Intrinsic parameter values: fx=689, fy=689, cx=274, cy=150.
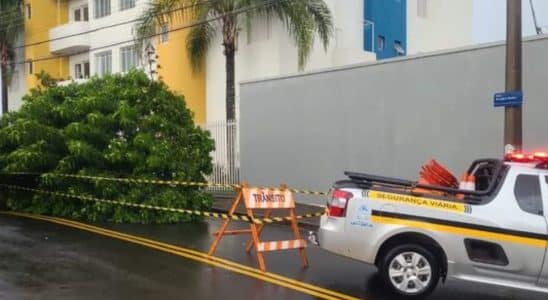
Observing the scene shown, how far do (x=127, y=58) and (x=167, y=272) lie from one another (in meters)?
25.5

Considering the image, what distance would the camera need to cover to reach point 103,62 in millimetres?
35750

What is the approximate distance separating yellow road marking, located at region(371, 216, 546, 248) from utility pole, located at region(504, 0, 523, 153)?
3.76 m

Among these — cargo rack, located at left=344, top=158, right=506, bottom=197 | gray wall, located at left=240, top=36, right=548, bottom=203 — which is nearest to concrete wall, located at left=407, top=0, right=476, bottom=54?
gray wall, located at left=240, top=36, right=548, bottom=203

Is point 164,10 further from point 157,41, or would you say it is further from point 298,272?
point 298,272

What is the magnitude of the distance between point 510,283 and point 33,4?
37.6m

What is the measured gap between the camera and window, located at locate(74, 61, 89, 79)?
3847 cm

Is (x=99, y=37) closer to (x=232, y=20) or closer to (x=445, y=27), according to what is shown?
(x=232, y=20)

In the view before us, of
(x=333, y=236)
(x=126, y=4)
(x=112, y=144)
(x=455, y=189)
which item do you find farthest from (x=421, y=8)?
(x=333, y=236)

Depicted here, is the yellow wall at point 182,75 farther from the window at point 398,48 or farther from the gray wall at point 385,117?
the window at point 398,48

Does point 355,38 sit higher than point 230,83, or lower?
higher

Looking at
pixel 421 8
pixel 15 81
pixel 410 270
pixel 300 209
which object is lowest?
pixel 300 209

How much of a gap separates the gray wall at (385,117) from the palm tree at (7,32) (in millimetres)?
22745

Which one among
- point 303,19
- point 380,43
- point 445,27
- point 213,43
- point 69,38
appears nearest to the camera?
point 303,19

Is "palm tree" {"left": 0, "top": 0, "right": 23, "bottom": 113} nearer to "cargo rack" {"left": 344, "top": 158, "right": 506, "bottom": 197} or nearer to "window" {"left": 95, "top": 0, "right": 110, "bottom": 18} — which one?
"window" {"left": 95, "top": 0, "right": 110, "bottom": 18}
